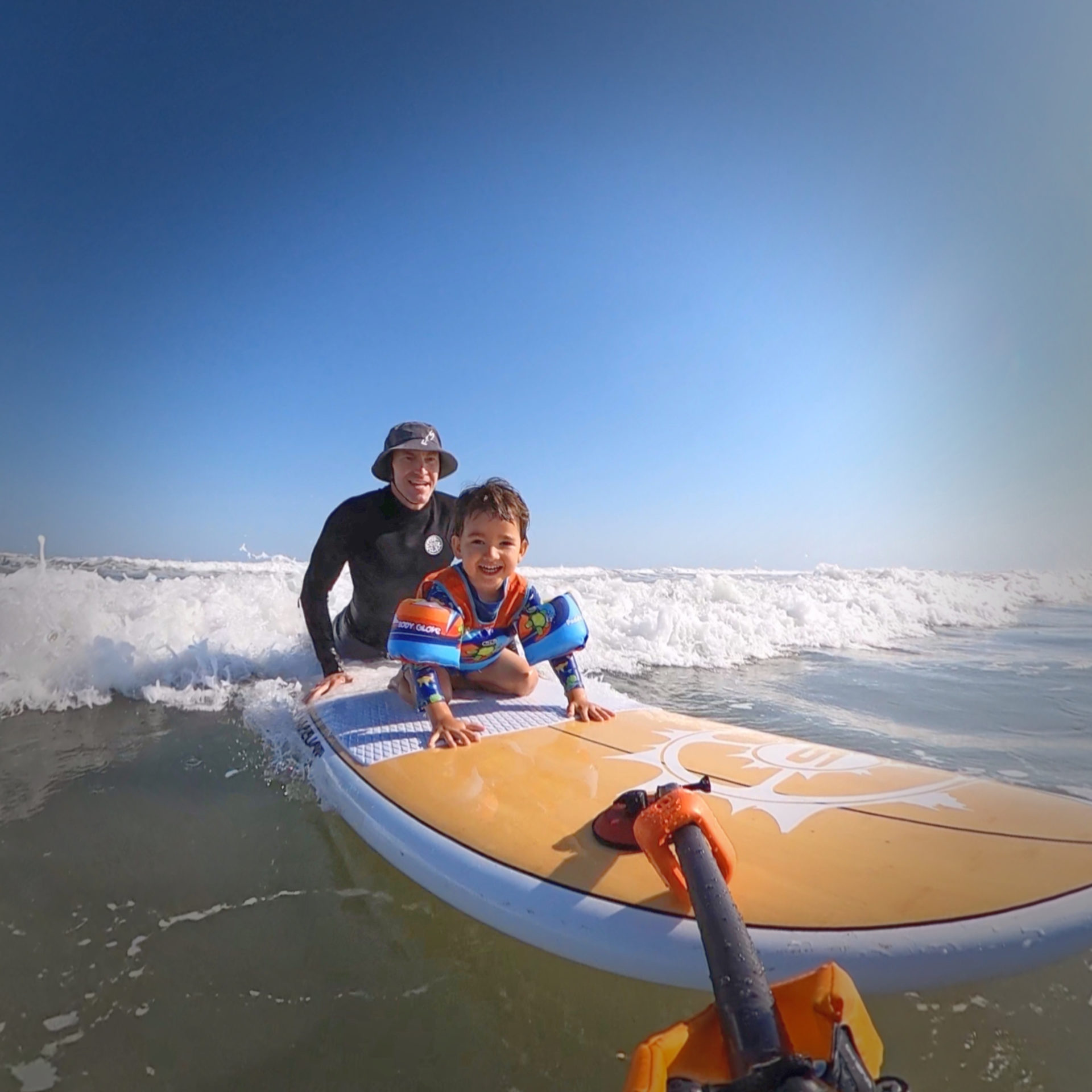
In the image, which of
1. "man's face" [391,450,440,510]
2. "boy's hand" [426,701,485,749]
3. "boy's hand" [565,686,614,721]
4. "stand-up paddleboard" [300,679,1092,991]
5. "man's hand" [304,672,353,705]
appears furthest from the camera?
"man's face" [391,450,440,510]

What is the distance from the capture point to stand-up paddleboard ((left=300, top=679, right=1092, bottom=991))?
4.14 ft

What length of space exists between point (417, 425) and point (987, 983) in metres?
3.47

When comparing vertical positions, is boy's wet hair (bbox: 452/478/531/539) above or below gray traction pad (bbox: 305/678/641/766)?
above

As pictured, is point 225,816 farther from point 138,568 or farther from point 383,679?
point 138,568

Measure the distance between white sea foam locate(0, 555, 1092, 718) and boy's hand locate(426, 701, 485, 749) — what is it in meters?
1.42

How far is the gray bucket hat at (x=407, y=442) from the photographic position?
3.55 metres

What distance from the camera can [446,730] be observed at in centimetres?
254

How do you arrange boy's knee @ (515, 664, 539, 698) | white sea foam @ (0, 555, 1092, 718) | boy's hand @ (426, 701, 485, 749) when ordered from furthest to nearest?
white sea foam @ (0, 555, 1092, 718), boy's knee @ (515, 664, 539, 698), boy's hand @ (426, 701, 485, 749)

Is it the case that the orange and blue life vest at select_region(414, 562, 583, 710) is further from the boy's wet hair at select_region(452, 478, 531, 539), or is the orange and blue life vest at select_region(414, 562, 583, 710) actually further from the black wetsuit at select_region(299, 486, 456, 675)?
the black wetsuit at select_region(299, 486, 456, 675)

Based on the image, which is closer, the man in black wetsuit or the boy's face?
the boy's face

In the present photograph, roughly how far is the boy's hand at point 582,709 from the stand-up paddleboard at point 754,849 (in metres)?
0.19

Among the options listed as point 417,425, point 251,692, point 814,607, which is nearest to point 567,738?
point 417,425

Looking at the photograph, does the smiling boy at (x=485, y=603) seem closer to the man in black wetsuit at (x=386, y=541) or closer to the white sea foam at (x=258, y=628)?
the man in black wetsuit at (x=386, y=541)

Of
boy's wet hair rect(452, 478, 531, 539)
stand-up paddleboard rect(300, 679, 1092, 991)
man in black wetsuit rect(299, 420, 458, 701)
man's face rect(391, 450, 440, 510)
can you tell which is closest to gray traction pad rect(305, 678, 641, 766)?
stand-up paddleboard rect(300, 679, 1092, 991)
